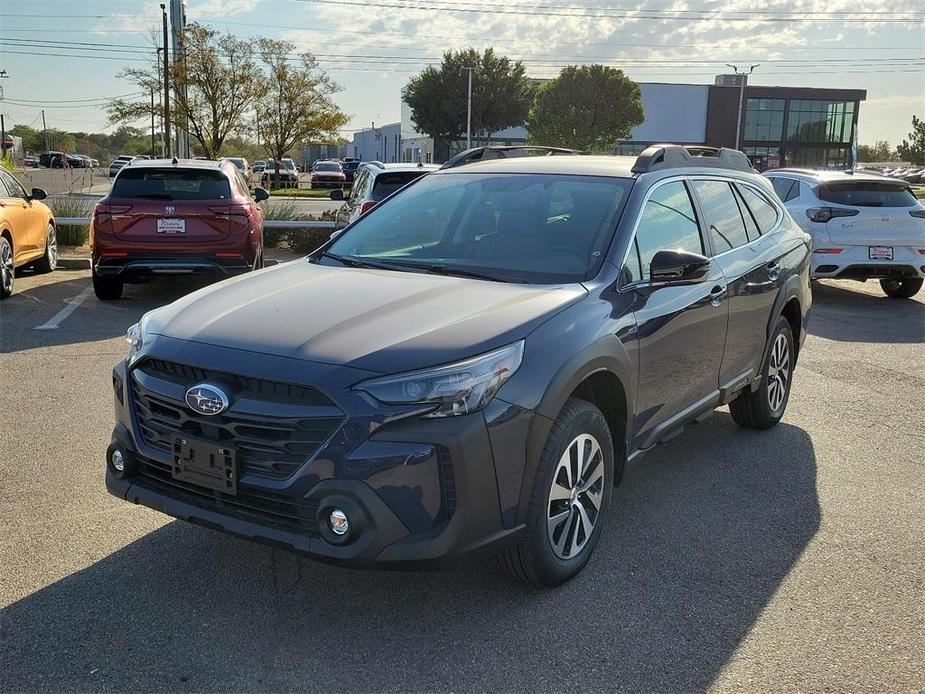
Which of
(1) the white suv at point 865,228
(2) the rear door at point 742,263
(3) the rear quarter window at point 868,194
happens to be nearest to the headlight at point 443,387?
(2) the rear door at point 742,263

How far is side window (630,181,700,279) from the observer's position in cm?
426

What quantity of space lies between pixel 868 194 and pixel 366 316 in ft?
33.8

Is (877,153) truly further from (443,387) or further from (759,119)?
(443,387)

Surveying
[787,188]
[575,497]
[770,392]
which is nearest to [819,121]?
[787,188]

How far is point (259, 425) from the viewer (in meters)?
3.09

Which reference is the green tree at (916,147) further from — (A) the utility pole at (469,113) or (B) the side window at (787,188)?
(B) the side window at (787,188)

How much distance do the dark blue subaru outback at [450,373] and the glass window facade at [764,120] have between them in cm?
8459

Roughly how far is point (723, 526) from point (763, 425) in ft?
5.75

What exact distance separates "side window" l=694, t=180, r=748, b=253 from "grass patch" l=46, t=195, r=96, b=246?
40.6 ft

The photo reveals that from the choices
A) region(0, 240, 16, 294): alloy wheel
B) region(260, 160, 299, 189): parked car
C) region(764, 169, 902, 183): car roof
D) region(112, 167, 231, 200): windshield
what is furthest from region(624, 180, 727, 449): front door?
region(260, 160, 299, 189): parked car

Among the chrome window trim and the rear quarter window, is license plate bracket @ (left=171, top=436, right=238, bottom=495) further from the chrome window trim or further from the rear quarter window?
the rear quarter window

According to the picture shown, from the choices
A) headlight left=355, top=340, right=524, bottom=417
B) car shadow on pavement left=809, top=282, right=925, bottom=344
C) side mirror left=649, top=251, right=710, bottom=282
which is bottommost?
car shadow on pavement left=809, top=282, right=925, bottom=344

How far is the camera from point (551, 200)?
4496 millimetres

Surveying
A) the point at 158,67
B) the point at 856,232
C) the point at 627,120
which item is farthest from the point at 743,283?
the point at 627,120
